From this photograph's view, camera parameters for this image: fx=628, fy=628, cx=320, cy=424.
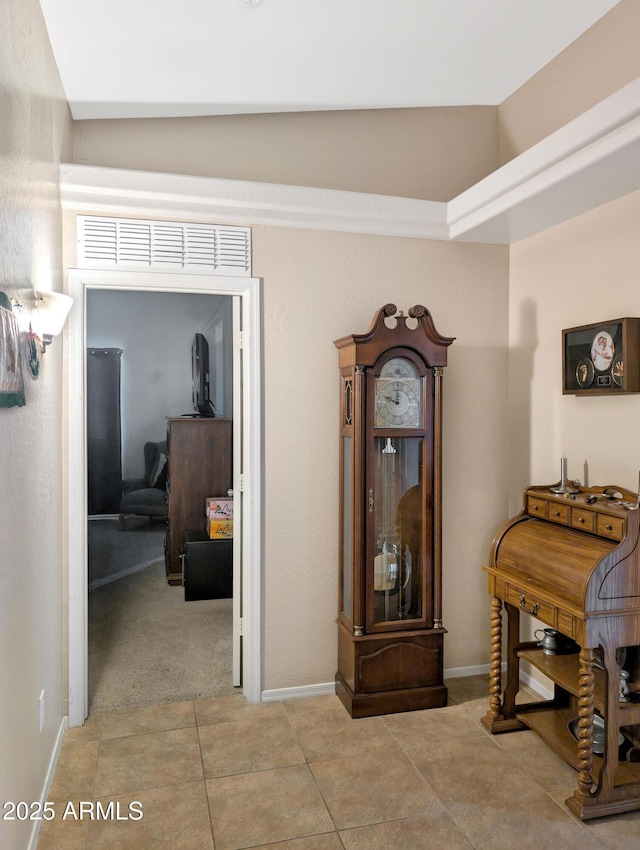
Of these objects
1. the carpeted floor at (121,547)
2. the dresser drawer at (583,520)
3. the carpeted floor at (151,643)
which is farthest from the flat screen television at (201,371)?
the dresser drawer at (583,520)

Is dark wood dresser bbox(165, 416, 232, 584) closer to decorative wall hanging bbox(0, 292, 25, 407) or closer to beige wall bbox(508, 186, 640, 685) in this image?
beige wall bbox(508, 186, 640, 685)

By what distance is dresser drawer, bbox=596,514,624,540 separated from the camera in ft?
7.43

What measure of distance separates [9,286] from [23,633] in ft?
3.59

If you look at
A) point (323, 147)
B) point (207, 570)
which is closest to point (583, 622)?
point (323, 147)

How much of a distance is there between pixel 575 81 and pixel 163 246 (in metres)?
2.07

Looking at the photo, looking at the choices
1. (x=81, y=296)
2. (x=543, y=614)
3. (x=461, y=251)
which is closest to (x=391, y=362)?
(x=461, y=251)

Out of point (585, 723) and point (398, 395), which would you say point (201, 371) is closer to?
point (398, 395)

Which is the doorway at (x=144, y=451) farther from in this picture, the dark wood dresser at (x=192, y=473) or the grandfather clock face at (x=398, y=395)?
the grandfather clock face at (x=398, y=395)

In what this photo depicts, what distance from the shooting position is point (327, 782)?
249 centimetres

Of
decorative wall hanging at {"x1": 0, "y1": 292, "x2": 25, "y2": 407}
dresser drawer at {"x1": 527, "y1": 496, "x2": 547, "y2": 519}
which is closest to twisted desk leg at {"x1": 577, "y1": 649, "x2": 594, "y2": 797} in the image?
dresser drawer at {"x1": 527, "y1": 496, "x2": 547, "y2": 519}

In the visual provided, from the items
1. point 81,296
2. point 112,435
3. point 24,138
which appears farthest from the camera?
point 112,435

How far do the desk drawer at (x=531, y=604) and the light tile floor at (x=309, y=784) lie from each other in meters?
0.65

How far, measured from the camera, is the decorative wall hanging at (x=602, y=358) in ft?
8.33

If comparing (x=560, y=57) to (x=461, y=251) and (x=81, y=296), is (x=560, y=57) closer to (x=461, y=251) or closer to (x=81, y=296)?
(x=461, y=251)
